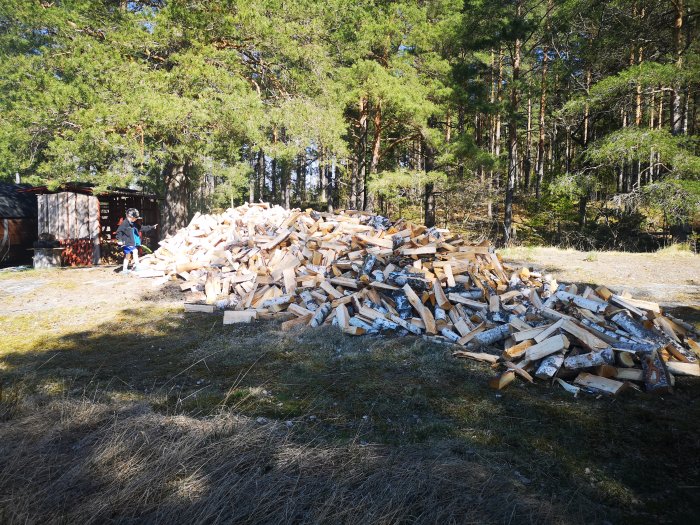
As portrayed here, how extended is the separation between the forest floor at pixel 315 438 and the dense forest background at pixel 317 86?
7.29 meters

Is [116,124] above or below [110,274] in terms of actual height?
above

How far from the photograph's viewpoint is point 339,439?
2979 mm

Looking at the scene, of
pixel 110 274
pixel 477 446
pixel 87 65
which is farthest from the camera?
pixel 110 274

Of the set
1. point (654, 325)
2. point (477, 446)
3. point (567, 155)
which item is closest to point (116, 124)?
point (477, 446)

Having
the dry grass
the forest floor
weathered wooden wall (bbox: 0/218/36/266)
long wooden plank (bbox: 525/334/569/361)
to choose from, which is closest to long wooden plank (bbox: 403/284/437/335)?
the forest floor

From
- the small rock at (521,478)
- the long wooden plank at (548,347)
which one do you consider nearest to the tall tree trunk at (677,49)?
the long wooden plank at (548,347)

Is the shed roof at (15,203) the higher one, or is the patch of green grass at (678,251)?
the shed roof at (15,203)

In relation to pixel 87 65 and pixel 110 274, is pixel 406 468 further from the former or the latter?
pixel 87 65

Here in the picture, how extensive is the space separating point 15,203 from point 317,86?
13059 millimetres

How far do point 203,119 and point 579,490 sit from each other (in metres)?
11.2

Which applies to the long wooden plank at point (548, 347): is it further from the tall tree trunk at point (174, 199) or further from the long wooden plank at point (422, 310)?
the tall tree trunk at point (174, 199)

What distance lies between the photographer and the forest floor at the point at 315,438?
199cm

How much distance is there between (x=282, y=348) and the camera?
17.4 ft

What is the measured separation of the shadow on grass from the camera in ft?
6.62
